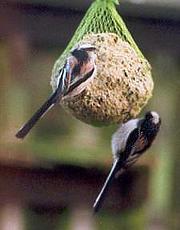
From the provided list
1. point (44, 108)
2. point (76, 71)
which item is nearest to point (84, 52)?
point (76, 71)

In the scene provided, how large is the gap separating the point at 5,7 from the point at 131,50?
9.5 inches

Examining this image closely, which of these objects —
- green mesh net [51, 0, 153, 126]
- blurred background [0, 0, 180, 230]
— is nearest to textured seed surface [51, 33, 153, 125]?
green mesh net [51, 0, 153, 126]

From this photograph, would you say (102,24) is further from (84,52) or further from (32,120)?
(32,120)

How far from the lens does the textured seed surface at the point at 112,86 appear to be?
0.99 m

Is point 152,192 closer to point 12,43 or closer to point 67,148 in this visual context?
point 67,148

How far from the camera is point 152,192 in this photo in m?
1.13

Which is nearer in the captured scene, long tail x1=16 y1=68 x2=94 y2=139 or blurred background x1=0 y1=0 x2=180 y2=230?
long tail x1=16 y1=68 x2=94 y2=139

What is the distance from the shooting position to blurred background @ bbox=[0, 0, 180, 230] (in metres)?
1.11

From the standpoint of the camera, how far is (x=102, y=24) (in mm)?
1030

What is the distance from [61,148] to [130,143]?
11 cm

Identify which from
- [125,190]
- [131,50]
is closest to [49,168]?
[125,190]

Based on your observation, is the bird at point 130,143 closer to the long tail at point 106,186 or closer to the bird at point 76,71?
the long tail at point 106,186

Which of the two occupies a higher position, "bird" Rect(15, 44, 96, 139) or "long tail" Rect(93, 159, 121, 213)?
"bird" Rect(15, 44, 96, 139)

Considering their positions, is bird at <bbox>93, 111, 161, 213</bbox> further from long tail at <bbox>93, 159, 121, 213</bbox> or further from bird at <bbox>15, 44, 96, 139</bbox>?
bird at <bbox>15, 44, 96, 139</bbox>
